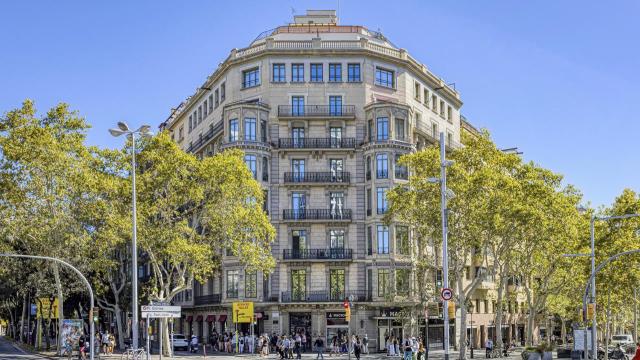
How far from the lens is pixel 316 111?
218 feet

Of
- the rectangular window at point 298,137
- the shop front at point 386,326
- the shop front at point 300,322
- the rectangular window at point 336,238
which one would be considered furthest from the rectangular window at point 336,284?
the rectangular window at point 298,137

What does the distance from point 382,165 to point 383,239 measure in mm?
5789

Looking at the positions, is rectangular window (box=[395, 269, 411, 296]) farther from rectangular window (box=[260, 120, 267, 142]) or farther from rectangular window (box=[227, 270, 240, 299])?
rectangular window (box=[260, 120, 267, 142])

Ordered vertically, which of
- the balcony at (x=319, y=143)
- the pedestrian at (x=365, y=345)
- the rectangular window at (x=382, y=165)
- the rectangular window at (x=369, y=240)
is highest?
the balcony at (x=319, y=143)

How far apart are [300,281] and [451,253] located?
15791 mm

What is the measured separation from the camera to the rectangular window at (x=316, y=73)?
→ 67.1 meters

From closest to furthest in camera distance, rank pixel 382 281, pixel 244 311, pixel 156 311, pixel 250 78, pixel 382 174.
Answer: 1. pixel 156 311
2. pixel 244 311
3. pixel 382 281
4. pixel 382 174
5. pixel 250 78

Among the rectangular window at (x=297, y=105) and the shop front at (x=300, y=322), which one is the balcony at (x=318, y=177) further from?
the shop front at (x=300, y=322)

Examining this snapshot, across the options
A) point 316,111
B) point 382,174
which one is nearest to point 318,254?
point 382,174

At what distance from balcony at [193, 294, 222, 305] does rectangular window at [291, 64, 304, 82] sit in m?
18.5

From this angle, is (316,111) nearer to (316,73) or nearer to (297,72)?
(316,73)

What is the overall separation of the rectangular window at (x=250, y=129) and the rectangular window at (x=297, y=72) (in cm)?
482

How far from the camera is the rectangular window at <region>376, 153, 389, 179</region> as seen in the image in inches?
2574

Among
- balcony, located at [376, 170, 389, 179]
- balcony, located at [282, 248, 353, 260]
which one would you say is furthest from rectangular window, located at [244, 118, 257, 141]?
balcony, located at [376, 170, 389, 179]
